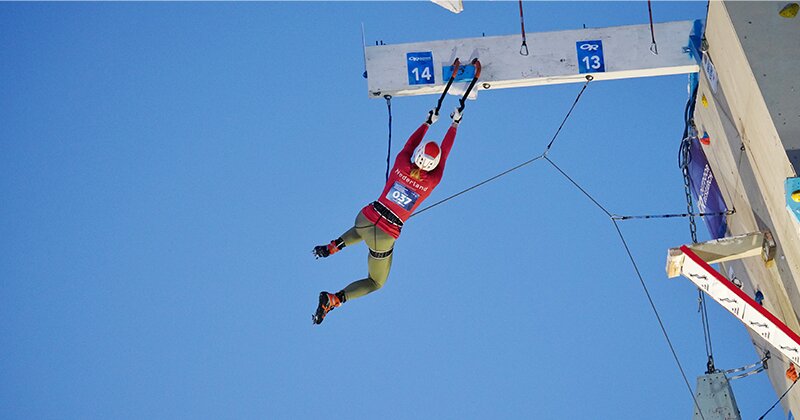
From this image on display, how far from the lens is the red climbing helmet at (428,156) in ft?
29.7

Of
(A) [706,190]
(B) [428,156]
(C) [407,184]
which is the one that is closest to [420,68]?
(B) [428,156]

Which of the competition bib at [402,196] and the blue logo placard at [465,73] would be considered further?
the blue logo placard at [465,73]

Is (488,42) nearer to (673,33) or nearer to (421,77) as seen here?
(421,77)

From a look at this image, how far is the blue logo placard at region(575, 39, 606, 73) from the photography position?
9.42 metres

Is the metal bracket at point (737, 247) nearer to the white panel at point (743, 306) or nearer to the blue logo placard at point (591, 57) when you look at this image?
the white panel at point (743, 306)

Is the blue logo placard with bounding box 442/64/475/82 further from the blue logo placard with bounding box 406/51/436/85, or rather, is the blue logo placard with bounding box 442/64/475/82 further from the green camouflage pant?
the green camouflage pant

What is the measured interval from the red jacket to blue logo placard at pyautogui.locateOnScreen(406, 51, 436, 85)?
0.39m

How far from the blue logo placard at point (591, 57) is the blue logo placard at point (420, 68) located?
1173 millimetres

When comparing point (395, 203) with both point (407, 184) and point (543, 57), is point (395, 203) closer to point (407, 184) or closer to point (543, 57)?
point (407, 184)

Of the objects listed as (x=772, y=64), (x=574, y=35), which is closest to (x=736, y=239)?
(x=772, y=64)

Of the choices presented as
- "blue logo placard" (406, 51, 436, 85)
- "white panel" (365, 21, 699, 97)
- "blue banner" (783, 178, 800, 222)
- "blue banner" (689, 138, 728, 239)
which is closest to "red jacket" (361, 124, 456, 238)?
"blue logo placard" (406, 51, 436, 85)

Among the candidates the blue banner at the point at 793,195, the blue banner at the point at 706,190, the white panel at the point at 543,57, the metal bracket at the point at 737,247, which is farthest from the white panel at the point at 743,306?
the white panel at the point at 543,57

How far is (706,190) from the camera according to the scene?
33.5ft

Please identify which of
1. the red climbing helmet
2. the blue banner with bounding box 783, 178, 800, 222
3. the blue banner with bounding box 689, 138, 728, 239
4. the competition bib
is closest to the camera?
the blue banner with bounding box 783, 178, 800, 222
